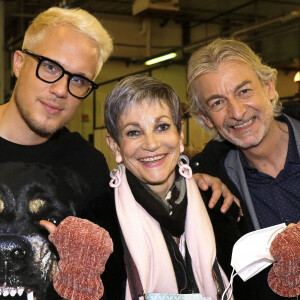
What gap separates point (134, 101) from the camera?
7.01 ft

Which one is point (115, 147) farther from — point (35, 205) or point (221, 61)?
point (221, 61)

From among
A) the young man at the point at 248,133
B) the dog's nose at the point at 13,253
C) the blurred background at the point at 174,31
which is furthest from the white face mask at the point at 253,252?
the blurred background at the point at 174,31

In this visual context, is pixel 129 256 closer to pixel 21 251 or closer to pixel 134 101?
pixel 21 251

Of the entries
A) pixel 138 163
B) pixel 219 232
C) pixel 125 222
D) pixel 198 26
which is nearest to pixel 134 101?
pixel 138 163

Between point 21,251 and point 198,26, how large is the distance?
13886mm

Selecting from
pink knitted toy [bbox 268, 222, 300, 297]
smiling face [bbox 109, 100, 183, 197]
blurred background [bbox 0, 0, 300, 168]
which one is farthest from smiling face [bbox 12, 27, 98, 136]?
blurred background [bbox 0, 0, 300, 168]

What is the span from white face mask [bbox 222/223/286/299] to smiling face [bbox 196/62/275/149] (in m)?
0.93

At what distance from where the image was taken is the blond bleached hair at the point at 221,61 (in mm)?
2717

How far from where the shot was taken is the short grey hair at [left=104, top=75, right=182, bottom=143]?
2146mm

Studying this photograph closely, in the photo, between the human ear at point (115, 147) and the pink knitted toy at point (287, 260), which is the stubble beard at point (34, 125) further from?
the pink knitted toy at point (287, 260)

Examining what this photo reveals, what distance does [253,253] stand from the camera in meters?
1.76

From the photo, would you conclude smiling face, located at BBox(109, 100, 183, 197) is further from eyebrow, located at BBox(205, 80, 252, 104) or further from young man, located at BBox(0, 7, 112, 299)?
eyebrow, located at BBox(205, 80, 252, 104)

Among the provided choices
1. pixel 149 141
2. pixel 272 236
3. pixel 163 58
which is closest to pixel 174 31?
pixel 163 58

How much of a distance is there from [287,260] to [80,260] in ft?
2.14
